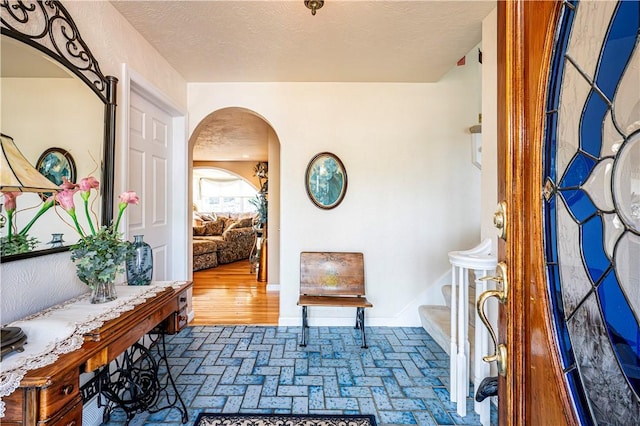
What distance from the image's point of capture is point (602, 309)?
19.9 inches

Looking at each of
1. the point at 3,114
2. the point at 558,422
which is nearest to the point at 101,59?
the point at 3,114

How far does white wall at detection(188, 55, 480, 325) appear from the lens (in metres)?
3.17

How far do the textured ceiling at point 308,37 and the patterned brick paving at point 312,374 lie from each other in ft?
8.42

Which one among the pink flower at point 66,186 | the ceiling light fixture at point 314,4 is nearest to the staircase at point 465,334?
the ceiling light fixture at point 314,4

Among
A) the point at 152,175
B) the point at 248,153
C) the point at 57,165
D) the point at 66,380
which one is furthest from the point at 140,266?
the point at 248,153

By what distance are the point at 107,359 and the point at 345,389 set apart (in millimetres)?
1498

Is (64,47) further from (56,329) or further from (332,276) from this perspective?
(332,276)

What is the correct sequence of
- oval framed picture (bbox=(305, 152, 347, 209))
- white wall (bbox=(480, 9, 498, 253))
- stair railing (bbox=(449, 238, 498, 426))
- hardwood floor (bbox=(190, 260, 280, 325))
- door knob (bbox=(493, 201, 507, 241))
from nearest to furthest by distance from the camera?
door knob (bbox=(493, 201, 507, 241)) → stair railing (bbox=(449, 238, 498, 426)) → white wall (bbox=(480, 9, 498, 253)) → oval framed picture (bbox=(305, 152, 347, 209)) → hardwood floor (bbox=(190, 260, 280, 325))

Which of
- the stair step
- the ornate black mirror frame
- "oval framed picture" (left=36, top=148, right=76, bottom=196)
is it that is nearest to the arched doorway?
the ornate black mirror frame

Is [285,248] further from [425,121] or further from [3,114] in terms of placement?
[3,114]

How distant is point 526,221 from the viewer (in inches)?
25.7

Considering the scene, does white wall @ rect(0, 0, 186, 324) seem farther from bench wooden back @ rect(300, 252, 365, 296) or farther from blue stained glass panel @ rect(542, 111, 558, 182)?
blue stained glass panel @ rect(542, 111, 558, 182)

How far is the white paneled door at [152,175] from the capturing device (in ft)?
7.94

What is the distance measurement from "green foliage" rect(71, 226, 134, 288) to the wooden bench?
1785mm
